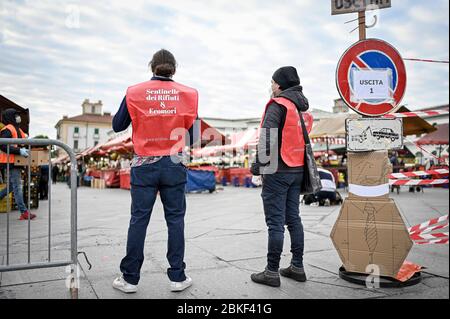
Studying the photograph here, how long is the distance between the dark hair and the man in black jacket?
0.87 meters

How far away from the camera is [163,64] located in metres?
2.94

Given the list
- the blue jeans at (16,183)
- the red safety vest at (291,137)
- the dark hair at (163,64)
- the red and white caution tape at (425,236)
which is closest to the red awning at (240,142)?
the blue jeans at (16,183)

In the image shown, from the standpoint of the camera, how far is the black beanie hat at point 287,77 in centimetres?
315

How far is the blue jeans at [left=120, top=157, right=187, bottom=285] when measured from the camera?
2776 mm

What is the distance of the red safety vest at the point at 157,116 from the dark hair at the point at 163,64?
0.11 metres

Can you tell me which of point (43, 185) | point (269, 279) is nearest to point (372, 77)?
point (269, 279)

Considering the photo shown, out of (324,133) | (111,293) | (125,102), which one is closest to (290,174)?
(125,102)

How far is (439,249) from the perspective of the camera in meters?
4.13

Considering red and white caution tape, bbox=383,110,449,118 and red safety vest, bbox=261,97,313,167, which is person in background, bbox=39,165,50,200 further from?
red and white caution tape, bbox=383,110,449,118

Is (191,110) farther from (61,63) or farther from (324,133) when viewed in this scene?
(324,133)

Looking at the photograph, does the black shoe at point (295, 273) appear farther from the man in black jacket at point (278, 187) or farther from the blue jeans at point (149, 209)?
the blue jeans at point (149, 209)

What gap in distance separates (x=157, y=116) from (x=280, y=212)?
1.26m

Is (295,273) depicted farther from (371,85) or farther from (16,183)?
(16,183)

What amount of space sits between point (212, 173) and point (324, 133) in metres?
4.71
